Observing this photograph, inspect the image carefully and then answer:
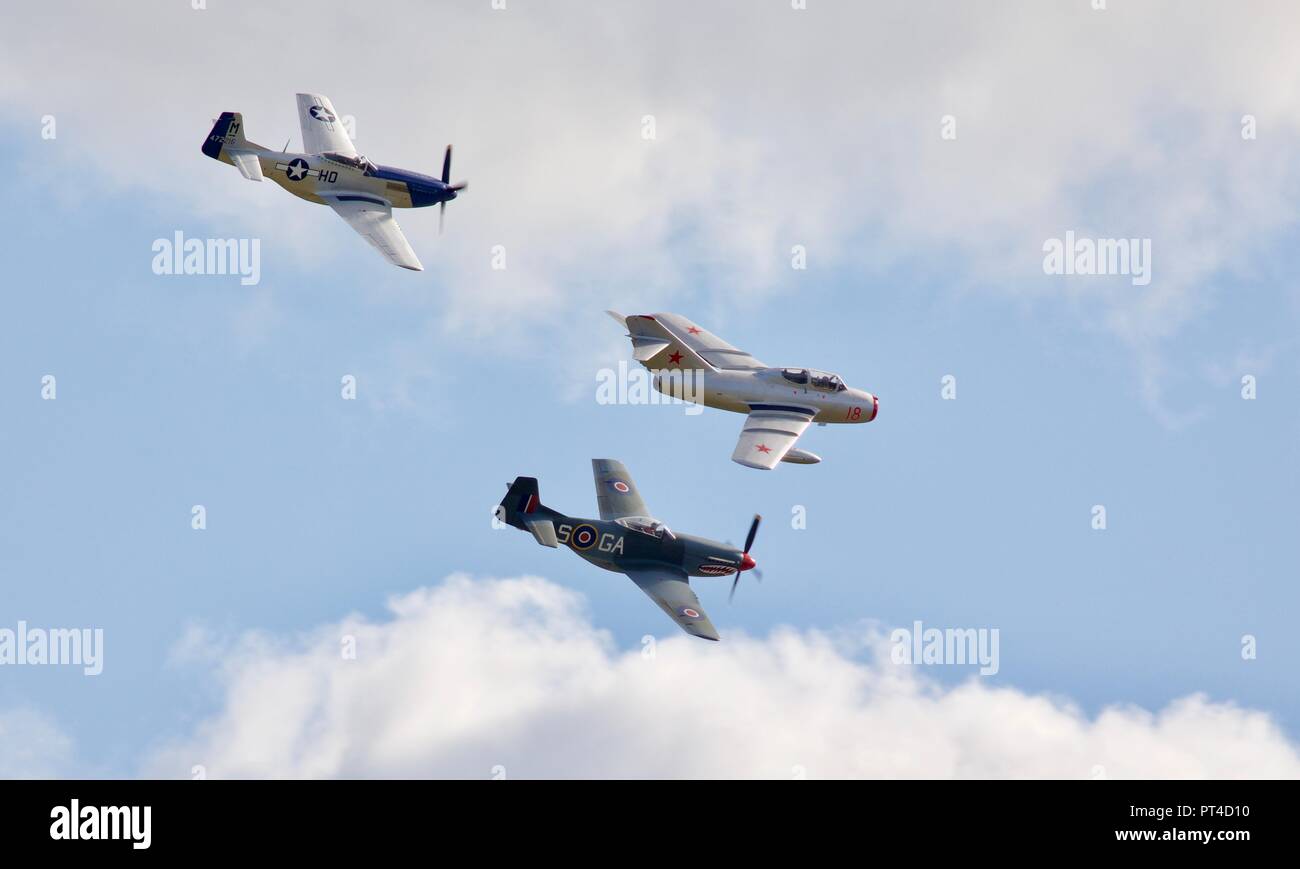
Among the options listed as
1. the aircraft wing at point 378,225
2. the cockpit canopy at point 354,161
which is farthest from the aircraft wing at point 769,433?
the cockpit canopy at point 354,161

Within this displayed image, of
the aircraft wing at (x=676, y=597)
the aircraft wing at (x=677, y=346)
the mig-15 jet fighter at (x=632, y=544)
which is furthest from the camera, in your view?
the aircraft wing at (x=677, y=346)

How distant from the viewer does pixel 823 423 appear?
72562 millimetres

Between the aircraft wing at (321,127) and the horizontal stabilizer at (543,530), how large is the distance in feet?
70.7

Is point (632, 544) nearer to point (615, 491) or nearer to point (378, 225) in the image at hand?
point (615, 491)

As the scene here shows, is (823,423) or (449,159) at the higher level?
(449,159)

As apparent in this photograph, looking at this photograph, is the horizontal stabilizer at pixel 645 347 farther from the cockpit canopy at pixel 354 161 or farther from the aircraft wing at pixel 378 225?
the cockpit canopy at pixel 354 161

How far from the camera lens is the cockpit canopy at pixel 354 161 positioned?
249ft

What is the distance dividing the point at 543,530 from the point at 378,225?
17294 mm

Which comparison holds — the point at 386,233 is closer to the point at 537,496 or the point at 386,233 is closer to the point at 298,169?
the point at 298,169

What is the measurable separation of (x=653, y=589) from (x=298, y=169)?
83.5 feet

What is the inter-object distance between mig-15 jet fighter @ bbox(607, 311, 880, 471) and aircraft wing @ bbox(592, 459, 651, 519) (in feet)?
12.6

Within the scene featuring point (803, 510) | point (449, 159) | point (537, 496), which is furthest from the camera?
point (449, 159)
